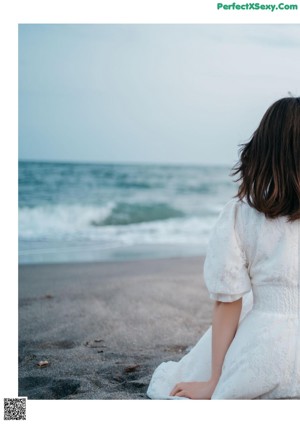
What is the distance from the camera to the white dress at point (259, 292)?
201 cm

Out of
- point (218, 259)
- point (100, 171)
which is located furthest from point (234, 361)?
point (100, 171)

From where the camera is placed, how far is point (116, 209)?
12.4 m

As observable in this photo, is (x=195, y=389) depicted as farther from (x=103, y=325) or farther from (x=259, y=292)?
(x=103, y=325)

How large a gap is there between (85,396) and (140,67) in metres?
9.52

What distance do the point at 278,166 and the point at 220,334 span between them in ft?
1.92

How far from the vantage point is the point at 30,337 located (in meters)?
3.38

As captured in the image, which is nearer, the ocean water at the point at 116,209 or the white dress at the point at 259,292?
the white dress at the point at 259,292

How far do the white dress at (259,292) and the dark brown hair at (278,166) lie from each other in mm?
49
